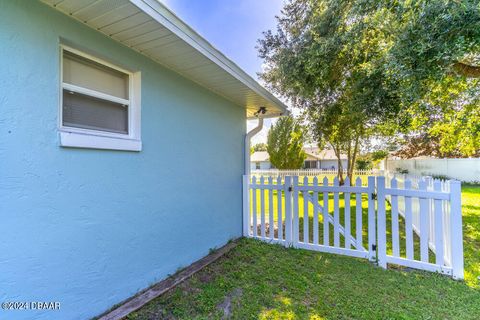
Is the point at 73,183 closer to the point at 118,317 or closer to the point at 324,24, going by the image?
the point at 118,317

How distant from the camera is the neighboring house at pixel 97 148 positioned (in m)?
1.80

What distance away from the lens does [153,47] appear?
2732mm

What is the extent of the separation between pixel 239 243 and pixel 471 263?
3566 mm

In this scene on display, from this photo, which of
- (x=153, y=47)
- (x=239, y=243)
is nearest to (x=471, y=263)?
(x=239, y=243)

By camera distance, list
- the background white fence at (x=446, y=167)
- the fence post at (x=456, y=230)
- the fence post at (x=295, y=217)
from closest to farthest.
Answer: the fence post at (x=456, y=230)
the fence post at (x=295, y=217)
the background white fence at (x=446, y=167)

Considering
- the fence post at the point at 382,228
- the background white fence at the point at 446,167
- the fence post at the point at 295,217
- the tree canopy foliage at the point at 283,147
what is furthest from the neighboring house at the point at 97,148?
the tree canopy foliage at the point at 283,147

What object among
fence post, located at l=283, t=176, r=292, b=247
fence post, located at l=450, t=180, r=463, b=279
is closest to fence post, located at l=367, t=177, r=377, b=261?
fence post, located at l=450, t=180, r=463, b=279

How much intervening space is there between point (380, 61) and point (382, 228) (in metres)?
2.65

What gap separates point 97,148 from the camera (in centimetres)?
231

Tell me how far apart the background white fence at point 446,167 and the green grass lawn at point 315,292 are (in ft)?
48.8

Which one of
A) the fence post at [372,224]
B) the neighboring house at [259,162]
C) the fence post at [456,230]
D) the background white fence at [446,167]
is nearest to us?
the fence post at [456,230]

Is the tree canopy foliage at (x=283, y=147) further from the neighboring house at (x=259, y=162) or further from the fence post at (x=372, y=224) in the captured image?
the fence post at (x=372, y=224)

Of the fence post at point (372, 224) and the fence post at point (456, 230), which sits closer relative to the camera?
the fence post at point (456, 230)

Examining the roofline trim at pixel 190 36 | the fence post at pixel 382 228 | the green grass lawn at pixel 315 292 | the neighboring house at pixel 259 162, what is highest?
the roofline trim at pixel 190 36
